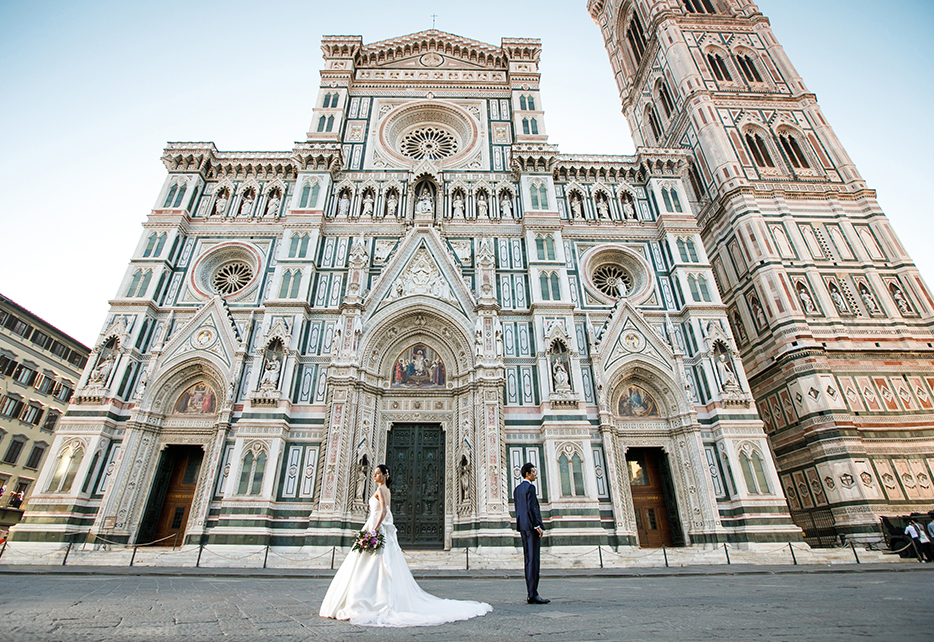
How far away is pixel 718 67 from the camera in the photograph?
28.0 meters

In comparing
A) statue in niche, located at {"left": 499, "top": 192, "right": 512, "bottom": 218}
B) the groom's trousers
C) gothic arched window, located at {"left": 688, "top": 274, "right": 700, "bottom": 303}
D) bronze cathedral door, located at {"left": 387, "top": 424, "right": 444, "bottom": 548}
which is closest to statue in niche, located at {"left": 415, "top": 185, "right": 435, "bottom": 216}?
statue in niche, located at {"left": 499, "top": 192, "right": 512, "bottom": 218}

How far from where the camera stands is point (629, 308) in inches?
745

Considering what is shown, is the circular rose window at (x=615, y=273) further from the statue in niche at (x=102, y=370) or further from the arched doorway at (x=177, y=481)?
the statue in niche at (x=102, y=370)

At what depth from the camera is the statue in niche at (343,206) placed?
69.0 feet

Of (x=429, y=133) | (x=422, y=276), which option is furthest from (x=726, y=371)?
(x=429, y=133)

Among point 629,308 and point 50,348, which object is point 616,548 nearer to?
point 629,308

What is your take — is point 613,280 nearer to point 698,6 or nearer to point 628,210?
point 628,210

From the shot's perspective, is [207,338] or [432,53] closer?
[207,338]

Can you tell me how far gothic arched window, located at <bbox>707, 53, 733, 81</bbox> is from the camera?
27.5 meters

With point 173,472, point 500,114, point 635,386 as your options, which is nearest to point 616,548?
point 635,386

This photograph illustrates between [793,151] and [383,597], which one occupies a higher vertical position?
[793,151]

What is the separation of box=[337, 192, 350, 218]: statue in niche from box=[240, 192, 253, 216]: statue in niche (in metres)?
3.88

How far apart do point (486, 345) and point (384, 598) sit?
41.8 ft

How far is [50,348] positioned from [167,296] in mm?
20219
